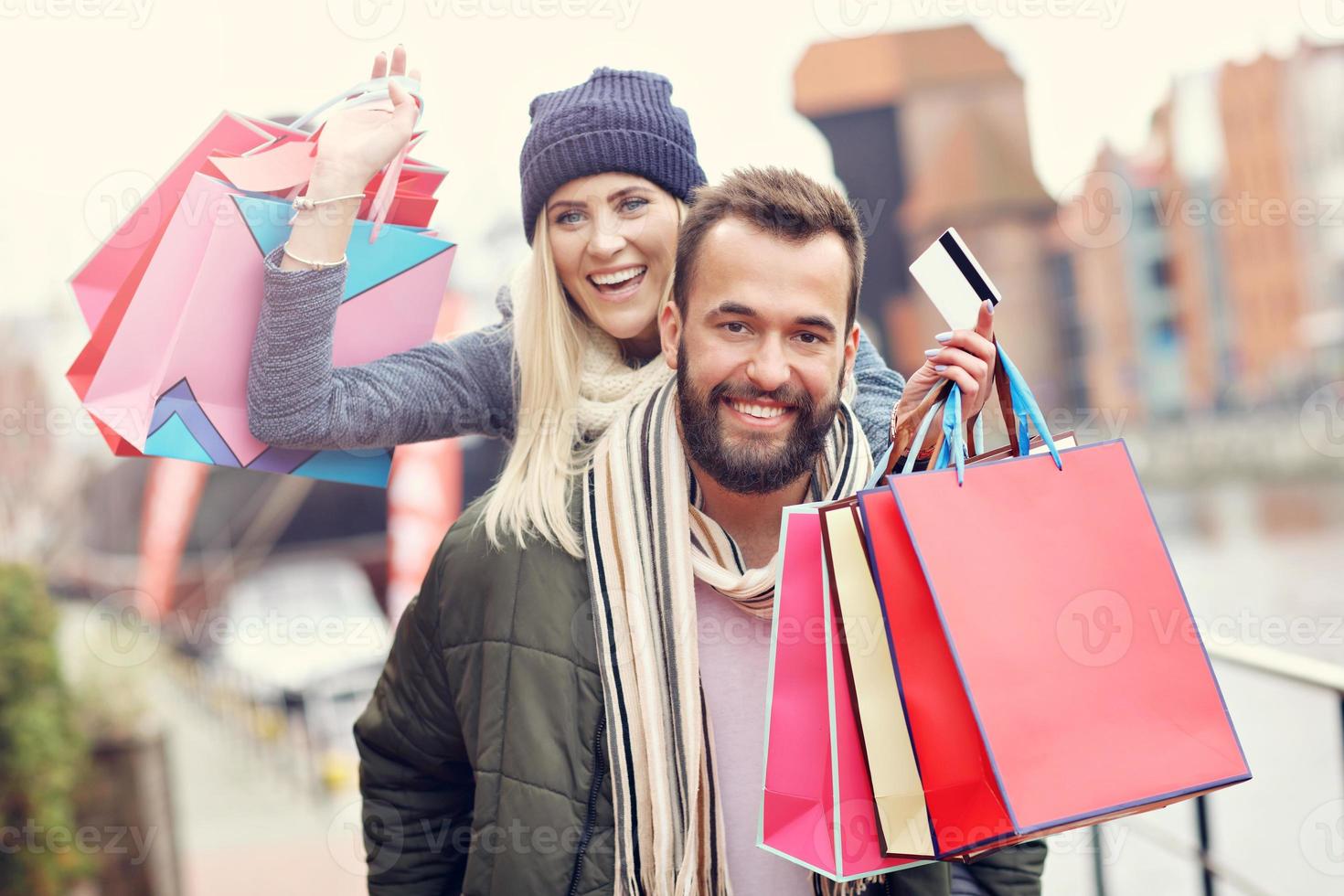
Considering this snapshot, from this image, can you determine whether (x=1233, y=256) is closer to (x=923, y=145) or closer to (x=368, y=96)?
→ (x=923, y=145)

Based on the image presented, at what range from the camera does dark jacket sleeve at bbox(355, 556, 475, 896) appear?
5.49ft

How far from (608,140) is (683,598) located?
72 cm

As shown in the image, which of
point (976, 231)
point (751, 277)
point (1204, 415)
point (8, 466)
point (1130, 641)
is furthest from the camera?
Result: point (1204, 415)

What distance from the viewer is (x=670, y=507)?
151cm

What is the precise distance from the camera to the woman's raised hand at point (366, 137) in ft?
4.90

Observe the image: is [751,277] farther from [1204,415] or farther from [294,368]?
[1204,415]

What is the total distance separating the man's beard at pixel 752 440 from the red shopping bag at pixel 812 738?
6.3 inches

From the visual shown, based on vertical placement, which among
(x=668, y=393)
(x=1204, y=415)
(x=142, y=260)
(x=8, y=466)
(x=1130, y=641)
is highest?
(x=1204, y=415)

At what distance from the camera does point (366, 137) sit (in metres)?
1.52

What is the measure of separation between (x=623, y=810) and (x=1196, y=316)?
29.8 m

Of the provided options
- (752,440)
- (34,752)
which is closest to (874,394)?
(752,440)

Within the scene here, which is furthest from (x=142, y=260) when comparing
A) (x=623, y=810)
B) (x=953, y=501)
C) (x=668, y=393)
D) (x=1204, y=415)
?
(x=1204, y=415)

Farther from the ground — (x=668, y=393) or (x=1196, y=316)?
(x=1196, y=316)

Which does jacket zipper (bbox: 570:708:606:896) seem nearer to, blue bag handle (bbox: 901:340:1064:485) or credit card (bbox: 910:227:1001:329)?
blue bag handle (bbox: 901:340:1064:485)
